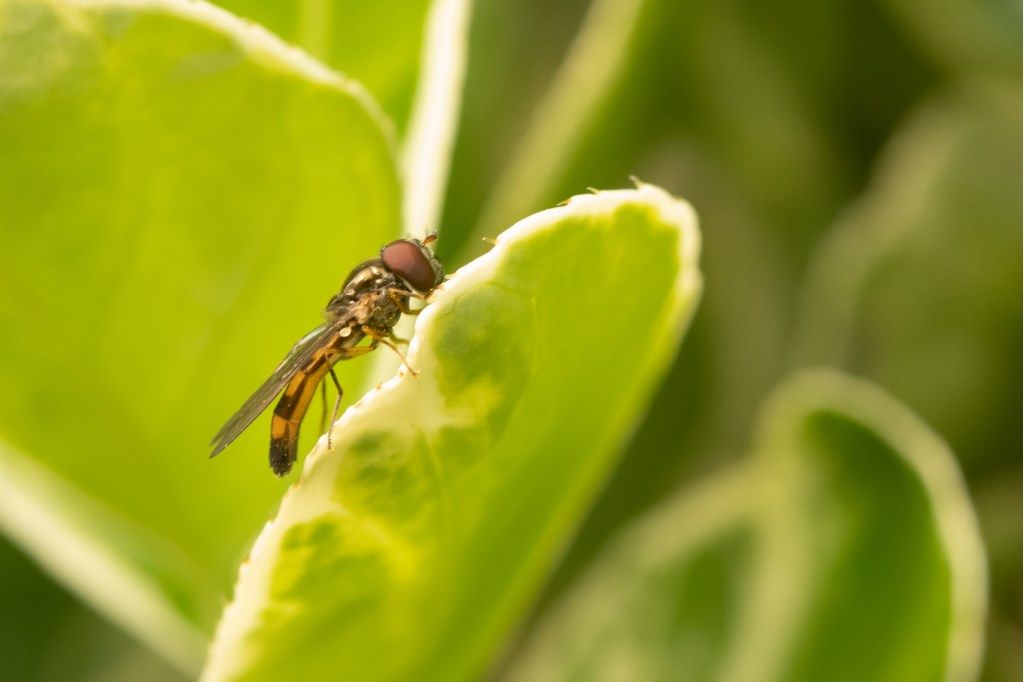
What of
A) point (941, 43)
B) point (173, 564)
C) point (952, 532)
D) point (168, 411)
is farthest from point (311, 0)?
point (941, 43)

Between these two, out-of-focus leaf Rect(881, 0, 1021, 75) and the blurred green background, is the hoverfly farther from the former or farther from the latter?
out-of-focus leaf Rect(881, 0, 1021, 75)

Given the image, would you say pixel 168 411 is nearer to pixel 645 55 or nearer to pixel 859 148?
pixel 645 55

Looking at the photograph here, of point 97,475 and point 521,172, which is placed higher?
point 521,172

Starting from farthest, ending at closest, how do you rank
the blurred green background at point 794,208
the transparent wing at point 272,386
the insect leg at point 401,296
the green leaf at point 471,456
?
1. the blurred green background at point 794,208
2. the insect leg at point 401,296
3. the transparent wing at point 272,386
4. the green leaf at point 471,456

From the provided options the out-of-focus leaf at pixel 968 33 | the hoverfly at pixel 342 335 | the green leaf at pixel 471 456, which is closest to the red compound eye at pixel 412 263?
the hoverfly at pixel 342 335

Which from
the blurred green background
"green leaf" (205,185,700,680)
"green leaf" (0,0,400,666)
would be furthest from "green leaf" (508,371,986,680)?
"green leaf" (0,0,400,666)

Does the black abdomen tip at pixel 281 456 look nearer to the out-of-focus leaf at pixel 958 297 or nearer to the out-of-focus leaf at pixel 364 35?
the out-of-focus leaf at pixel 364 35
